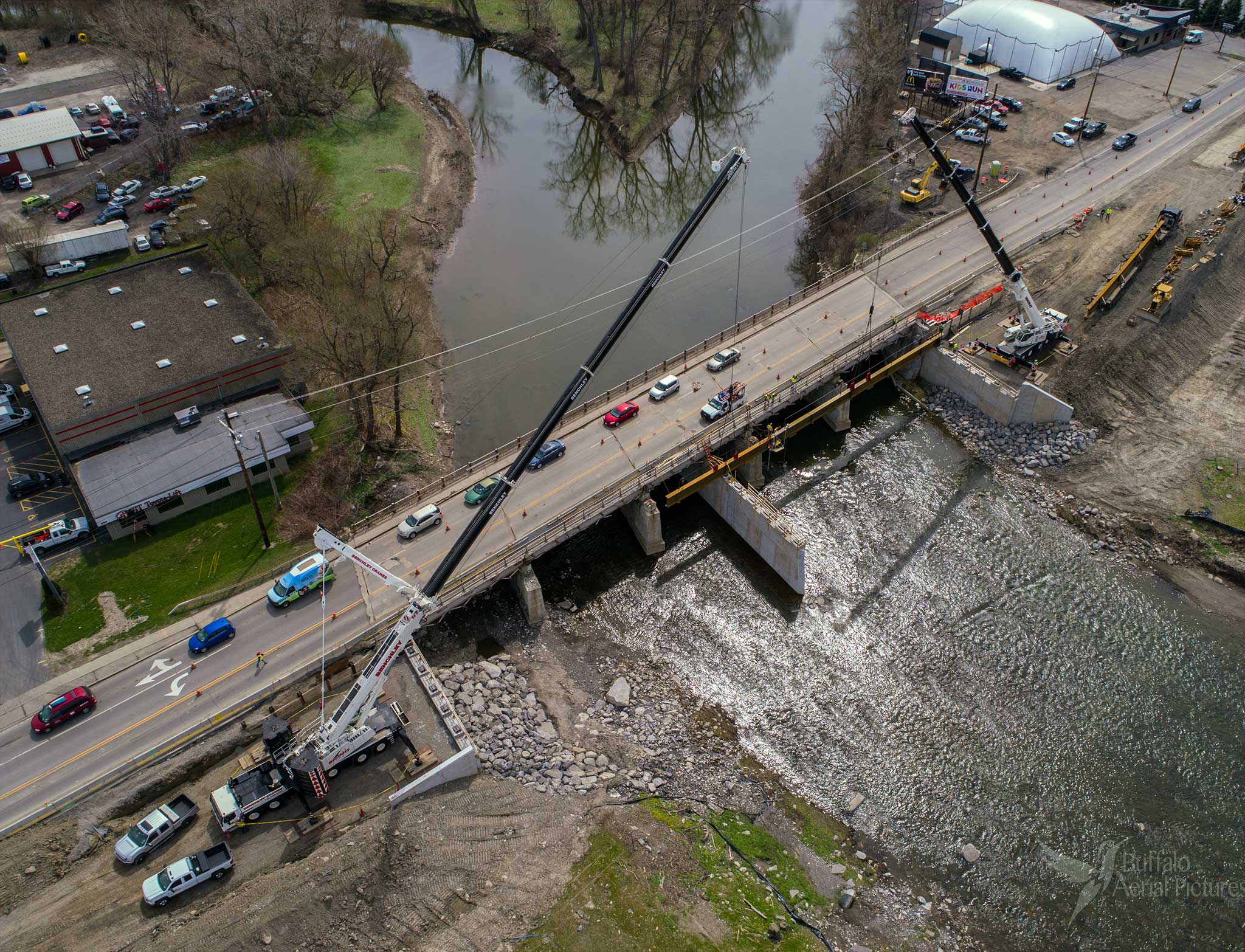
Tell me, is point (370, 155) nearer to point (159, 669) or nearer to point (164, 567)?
point (164, 567)

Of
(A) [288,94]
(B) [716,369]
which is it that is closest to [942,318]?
(B) [716,369]

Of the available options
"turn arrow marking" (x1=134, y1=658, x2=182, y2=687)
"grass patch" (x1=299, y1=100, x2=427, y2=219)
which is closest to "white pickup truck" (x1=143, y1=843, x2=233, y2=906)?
"turn arrow marking" (x1=134, y1=658, x2=182, y2=687)

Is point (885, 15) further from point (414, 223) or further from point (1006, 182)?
point (414, 223)

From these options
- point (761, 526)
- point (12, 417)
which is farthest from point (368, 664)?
point (12, 417)

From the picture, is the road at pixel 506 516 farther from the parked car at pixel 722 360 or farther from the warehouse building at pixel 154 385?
the warehouse building at pixel 154 385

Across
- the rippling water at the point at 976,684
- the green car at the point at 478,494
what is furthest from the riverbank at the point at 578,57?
the green car at the point at 478,494

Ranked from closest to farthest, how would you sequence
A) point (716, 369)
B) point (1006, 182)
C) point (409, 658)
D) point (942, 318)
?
point (409, 658), point (716, 369), point (942, 318), point (1006, 182)
